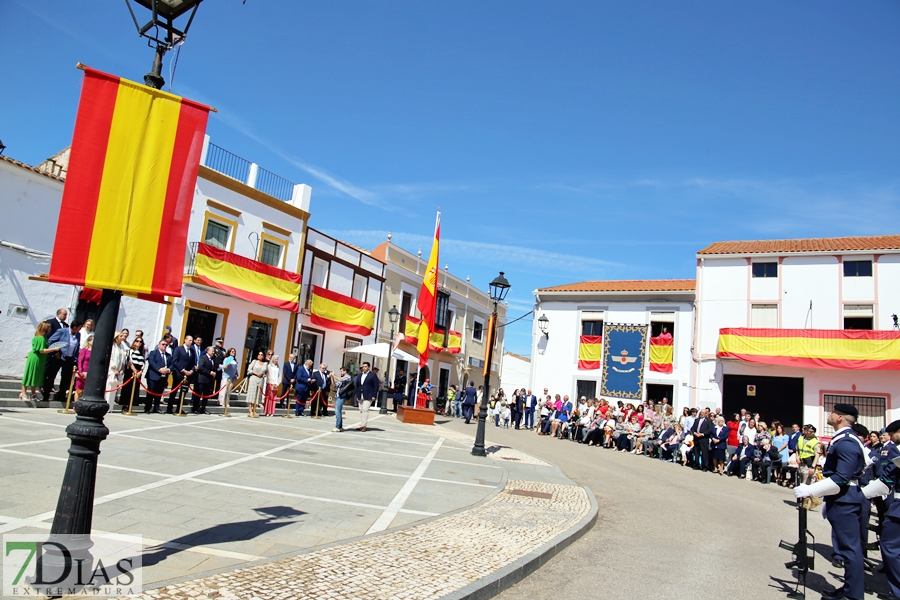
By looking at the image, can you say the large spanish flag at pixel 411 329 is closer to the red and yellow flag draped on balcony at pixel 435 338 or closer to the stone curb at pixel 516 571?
the red and yellow flag draped on balcony at pixel 435 338

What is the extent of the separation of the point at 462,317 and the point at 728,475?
918 inches

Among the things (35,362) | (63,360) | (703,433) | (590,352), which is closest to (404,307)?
(590,352)

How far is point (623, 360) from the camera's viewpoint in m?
29.4

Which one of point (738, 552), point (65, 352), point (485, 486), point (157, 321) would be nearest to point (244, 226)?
point (157, 321)

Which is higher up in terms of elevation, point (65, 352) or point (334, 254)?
point (334, 254)

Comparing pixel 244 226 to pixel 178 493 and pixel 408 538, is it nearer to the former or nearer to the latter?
pixel 178 493

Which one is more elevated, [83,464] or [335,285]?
[335,285]

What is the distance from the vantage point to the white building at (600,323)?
2808cm

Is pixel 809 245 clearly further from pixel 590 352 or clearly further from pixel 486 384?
pixel 486 384

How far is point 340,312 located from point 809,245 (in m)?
20.8

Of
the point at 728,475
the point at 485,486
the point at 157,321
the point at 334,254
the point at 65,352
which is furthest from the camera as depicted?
the point at 334,254

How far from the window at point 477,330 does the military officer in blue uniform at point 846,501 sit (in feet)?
112

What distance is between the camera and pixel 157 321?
19.4m

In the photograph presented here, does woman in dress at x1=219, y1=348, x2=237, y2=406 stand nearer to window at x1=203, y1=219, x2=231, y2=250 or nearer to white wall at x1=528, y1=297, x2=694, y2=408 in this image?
window at x1=203, y1=219, x2=231, y2=250
